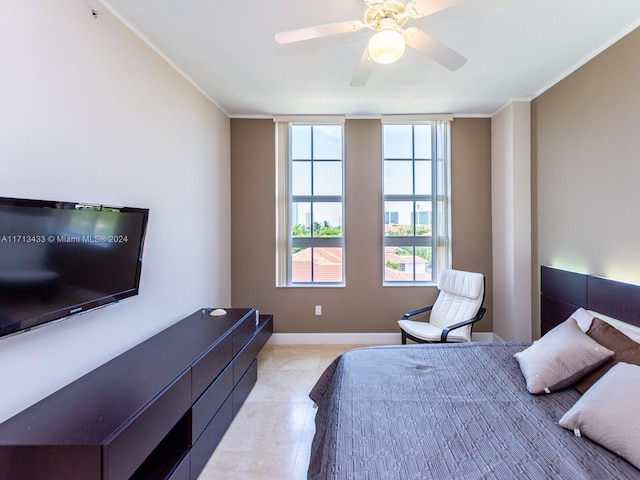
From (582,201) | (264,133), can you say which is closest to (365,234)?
(264,133)

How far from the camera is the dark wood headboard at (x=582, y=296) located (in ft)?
6.31

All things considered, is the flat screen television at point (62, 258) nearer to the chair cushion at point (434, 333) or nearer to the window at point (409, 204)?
the chair cushion at point (434, 333)

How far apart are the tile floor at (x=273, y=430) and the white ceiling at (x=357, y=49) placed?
104 inches

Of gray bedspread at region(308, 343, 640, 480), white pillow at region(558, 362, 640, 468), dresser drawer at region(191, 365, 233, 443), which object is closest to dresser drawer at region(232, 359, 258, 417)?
dresser drawer at region(191, 365, 233, 443)

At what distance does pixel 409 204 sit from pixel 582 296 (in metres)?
1.89

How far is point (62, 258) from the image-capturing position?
139 cm

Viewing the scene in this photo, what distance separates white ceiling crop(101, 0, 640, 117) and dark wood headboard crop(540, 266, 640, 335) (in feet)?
5.78

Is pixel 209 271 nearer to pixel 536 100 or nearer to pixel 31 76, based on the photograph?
pixel 31 76

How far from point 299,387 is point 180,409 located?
1349 mm

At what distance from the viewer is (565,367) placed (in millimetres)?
1539

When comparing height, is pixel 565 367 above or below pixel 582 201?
below

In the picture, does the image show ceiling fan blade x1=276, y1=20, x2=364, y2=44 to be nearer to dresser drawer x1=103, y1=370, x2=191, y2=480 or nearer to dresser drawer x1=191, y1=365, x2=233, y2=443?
dresser drawer x1=103, y1=370, x2=191, y2=480

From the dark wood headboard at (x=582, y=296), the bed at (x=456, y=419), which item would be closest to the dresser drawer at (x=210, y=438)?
the bed at (x=456, y=419)

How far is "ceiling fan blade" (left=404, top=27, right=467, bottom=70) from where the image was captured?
59.5 inches
